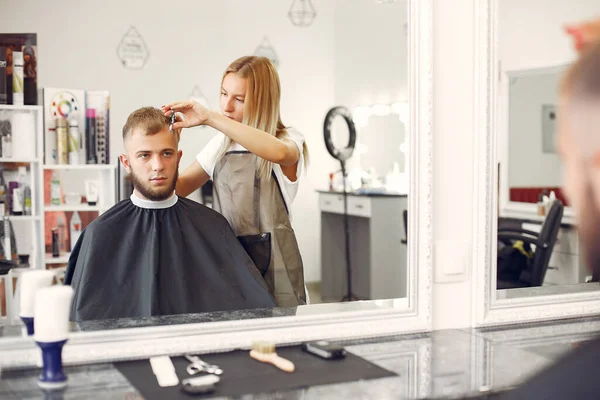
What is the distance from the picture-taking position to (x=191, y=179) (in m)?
1.96

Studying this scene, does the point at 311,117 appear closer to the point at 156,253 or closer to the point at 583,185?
the point at 156,253

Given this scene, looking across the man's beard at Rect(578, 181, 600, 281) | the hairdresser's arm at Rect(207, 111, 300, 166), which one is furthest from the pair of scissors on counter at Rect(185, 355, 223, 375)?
the man's beard at Rect(578, 181, 600, 281)

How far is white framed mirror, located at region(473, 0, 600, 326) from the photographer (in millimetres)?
2209

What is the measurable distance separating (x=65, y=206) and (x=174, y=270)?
334 mm

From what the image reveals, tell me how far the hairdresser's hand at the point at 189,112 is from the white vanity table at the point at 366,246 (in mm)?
410

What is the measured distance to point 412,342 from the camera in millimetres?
2061

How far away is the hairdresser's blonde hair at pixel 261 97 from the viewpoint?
198 cm

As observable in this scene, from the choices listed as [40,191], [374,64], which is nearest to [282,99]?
[374,64]

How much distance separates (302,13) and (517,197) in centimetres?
156

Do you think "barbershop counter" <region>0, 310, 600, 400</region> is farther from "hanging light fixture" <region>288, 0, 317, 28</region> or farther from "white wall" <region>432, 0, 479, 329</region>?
"hanging light fixture" <region>288, 0, 317, 28</region>

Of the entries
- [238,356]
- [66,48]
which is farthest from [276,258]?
[66,48]

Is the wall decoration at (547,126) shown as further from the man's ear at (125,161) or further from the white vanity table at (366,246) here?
the man's ear at (125,161)

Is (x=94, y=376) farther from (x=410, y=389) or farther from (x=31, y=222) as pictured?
(x=410, y=389)

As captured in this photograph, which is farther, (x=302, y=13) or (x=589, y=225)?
(x=302, y=13)
